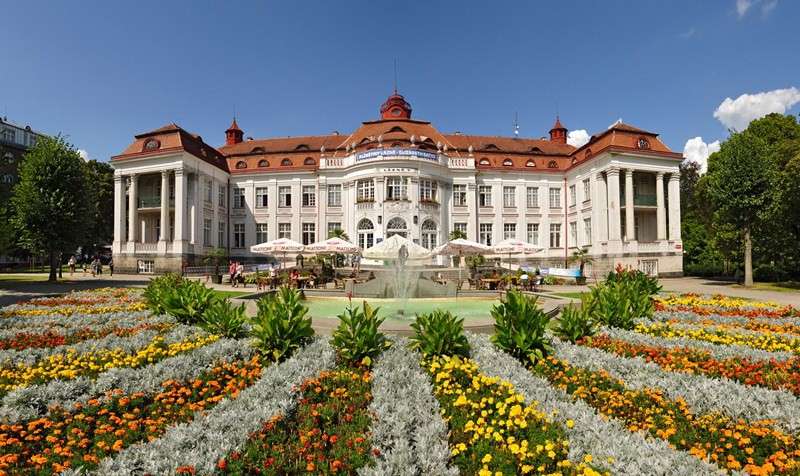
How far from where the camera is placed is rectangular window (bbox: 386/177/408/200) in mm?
37406

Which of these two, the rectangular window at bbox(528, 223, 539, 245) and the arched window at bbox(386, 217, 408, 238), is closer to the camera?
the arched window at bbox(386, 217, 408, 238)

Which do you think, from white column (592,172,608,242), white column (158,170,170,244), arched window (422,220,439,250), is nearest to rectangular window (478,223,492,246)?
arched window (422,220,439,250)

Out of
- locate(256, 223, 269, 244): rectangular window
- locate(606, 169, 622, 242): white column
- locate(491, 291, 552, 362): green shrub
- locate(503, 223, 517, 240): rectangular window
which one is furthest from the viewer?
locate(256, 223, 269, 244): rectangular window

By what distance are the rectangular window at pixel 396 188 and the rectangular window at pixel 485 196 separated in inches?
385

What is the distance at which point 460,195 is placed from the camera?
1657 inches

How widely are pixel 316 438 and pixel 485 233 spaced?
4024 cm

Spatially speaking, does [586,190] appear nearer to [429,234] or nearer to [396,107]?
[429,234]

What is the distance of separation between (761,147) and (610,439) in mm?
32851

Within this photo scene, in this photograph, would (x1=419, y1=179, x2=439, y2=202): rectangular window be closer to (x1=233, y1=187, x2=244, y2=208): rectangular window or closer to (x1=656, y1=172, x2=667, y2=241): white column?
(x1=233, y1=187, x2=244, y2=208): rectangular window

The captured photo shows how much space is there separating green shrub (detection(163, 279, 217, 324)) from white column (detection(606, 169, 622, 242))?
34935mm

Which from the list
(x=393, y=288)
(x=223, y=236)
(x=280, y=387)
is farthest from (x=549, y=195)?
(x=280, y=387)

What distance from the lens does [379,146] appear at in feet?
125

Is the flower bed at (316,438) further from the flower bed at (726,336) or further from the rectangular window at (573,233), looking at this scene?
the rectangular window at (573,233)

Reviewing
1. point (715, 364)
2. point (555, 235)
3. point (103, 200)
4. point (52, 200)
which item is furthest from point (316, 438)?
point (103, 200)
